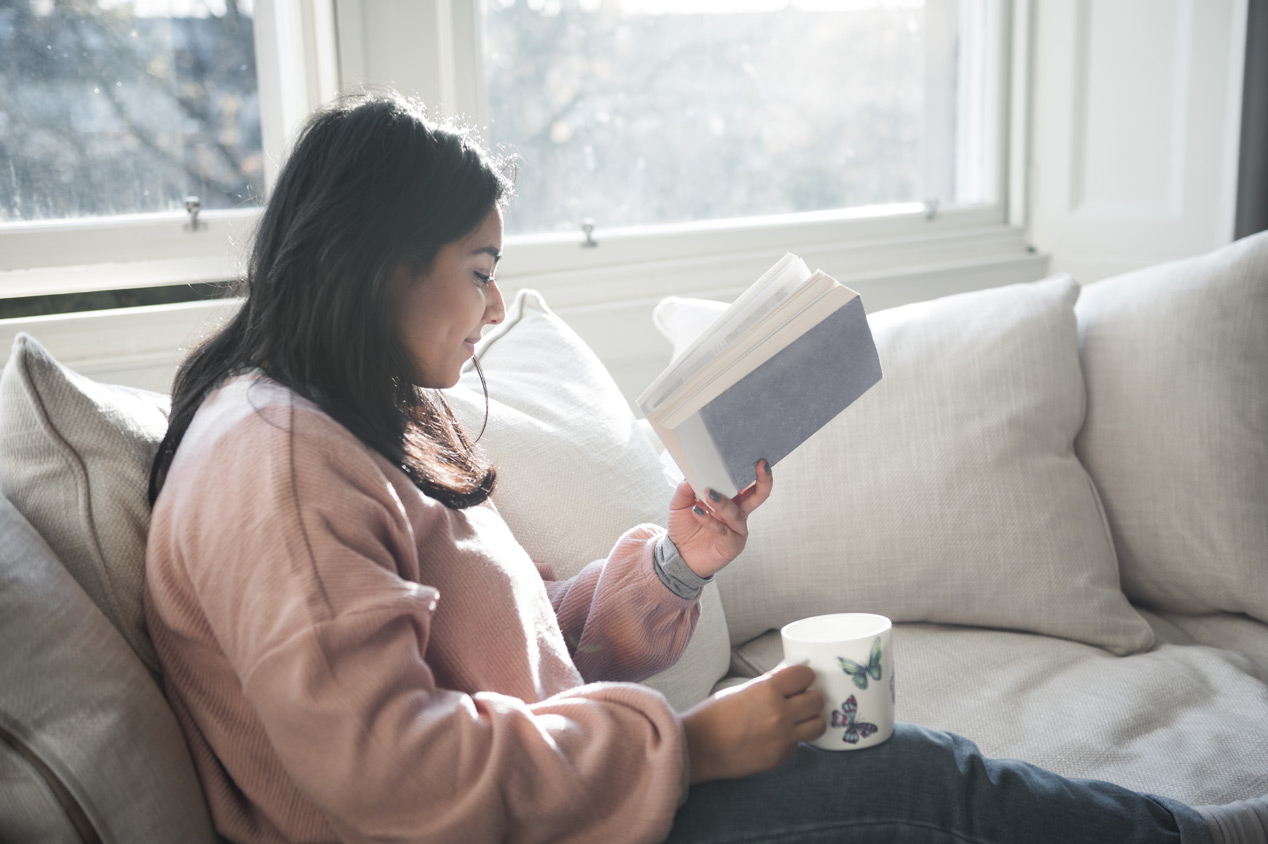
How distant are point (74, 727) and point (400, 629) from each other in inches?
9.1

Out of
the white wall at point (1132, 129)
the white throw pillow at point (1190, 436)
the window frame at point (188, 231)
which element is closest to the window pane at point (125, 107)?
the window frame at point (188, 231)

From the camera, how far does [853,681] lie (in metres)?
0.81

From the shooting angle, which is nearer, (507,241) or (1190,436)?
(1190,436)

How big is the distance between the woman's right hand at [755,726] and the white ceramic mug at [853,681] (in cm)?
1

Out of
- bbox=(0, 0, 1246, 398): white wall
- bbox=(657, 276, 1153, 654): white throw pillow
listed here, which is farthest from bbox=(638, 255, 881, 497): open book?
bbox=(0, 0, 1246, 398): white wall

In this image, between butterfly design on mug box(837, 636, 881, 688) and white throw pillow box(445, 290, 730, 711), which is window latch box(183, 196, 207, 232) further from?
butterfly design on mug box(837, 636, 881, 688)

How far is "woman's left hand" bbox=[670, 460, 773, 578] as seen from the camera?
1.04 metres

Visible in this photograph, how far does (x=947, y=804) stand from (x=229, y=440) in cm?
62

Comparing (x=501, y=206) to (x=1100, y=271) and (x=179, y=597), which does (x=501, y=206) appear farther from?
(x=1100, y=271)

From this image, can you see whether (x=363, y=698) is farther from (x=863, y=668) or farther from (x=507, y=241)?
(x=507, y=241)

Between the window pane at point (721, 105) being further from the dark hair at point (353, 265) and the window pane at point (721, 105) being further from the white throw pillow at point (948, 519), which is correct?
the dark hair at point (353, 265)

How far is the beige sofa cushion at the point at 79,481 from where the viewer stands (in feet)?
2.73

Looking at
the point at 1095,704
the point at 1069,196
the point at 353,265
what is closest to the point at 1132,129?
the point at 1069,196

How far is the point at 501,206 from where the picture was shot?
969 millimetres
